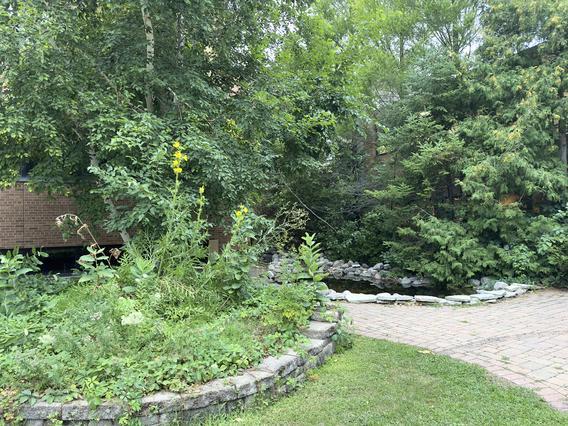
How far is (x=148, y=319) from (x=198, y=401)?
2.92 feet

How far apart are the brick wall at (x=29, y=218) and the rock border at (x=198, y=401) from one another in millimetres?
6242

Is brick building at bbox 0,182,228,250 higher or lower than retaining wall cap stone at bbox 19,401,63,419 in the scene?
higher

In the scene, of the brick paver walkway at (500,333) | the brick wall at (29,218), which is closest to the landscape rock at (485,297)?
the brick paver walkway at (500,333)

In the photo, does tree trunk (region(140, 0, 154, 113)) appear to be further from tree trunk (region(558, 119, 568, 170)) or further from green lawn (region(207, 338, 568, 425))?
tree trunk (region(558, 119, 568, 170))

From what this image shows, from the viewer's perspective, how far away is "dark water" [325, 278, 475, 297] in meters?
8.42

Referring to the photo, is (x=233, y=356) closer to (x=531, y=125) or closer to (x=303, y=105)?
(x=303, y=105)

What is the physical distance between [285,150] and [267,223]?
2323 mm

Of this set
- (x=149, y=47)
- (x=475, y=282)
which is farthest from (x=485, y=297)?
(x=149, y=47)

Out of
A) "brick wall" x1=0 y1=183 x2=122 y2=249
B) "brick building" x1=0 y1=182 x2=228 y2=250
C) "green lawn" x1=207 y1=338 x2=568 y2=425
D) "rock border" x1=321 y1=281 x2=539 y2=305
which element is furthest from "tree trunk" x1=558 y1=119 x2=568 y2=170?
"brick wall" x1=0 y1=183 x2=122 y2=249

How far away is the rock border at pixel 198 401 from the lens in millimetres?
2508

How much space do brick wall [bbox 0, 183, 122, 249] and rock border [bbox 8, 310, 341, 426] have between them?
6.24 meters

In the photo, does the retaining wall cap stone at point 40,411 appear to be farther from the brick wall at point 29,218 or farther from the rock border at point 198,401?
the brick wall at point 29,218

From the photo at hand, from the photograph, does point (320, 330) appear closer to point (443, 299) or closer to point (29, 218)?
point (443, 299)

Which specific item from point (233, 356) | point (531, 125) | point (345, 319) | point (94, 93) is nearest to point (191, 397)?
point (233, 356)
